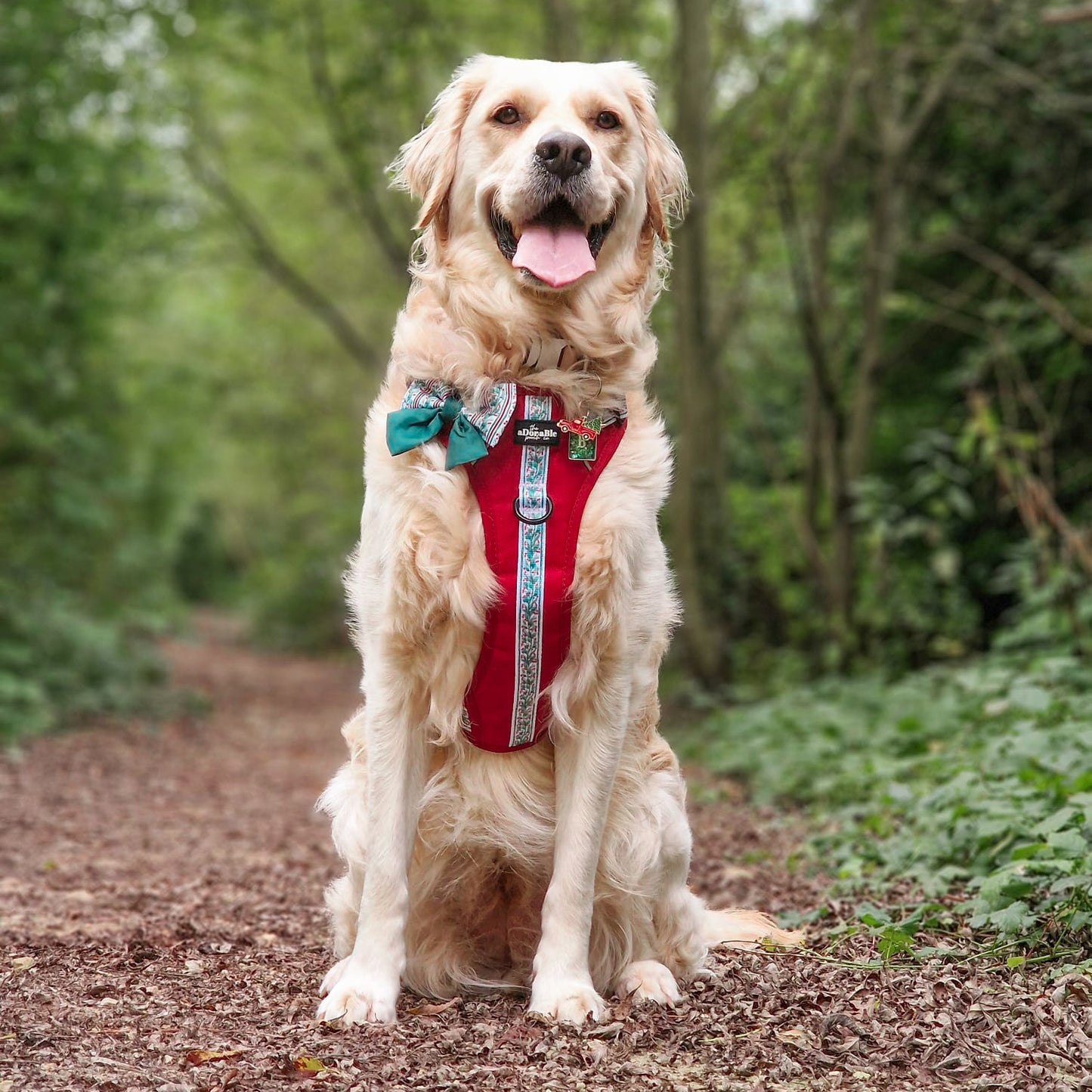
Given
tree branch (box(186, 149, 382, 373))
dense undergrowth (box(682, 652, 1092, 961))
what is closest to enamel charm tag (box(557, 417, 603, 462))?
dense undergrowth (box(682, 652, 1092, 961))

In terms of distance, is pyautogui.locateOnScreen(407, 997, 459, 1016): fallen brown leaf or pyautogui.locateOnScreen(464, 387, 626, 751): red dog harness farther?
pyautogui.locateOnScreen(407, 997, 459, 1016): fallen brown leaf

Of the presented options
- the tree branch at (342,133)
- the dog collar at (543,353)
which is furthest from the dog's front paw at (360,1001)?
the tree branch at (342,133)

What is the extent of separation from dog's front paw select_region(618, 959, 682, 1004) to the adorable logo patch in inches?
52.8

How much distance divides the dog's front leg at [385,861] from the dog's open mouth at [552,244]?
1.08 m

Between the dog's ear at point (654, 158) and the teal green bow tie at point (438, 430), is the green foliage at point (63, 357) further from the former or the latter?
the dog's ear at point (654, 158)

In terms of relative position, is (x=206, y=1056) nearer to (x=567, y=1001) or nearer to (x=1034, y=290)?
(x=567, y=1001)

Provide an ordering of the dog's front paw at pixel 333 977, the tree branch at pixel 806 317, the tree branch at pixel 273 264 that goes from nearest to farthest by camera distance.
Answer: the dog's front paw at pixel 333 977
the tree branch at pixel 806 317
the tree branch at pixel 273 264

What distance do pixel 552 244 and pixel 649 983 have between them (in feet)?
5.99

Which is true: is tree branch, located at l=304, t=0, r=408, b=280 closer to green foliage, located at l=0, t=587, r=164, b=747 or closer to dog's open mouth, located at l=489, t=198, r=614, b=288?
green foliage, located at l=0, t=587, r=164, b=747

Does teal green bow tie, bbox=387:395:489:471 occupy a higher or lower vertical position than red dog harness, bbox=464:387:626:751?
higher

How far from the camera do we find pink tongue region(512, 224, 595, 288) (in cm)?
293

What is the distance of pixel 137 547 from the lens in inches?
490

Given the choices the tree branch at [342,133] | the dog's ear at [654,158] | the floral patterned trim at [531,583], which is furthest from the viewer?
the tree branch at [342,133]

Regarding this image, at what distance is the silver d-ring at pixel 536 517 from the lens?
2822mm
